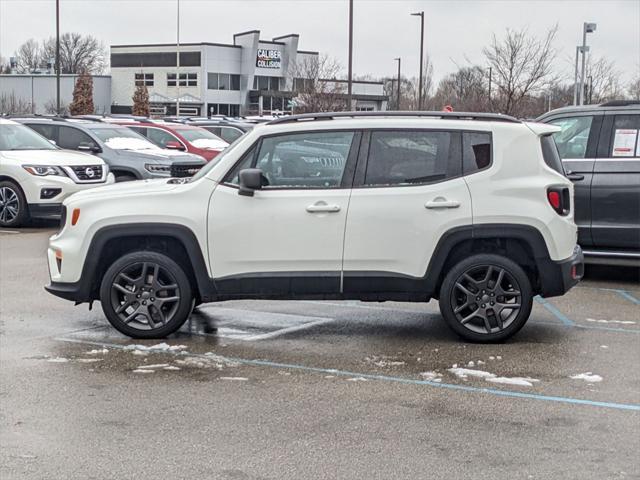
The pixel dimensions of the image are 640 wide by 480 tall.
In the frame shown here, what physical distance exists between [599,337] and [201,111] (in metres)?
85.3

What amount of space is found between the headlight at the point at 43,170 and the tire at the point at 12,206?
0.37 m

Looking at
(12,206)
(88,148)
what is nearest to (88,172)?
(12,206)

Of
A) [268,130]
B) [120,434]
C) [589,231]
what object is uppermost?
[268,130]

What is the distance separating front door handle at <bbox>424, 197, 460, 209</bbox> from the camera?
7.39 m

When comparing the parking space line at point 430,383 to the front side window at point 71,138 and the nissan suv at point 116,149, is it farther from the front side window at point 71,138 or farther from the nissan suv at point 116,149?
the front side window at point 71,138

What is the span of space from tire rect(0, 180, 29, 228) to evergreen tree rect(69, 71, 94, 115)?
6106cm

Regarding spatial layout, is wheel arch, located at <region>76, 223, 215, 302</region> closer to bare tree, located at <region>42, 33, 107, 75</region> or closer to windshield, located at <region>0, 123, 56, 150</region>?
windshield, located at <region>0, 123, 56, 150</region>

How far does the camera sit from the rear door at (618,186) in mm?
10086

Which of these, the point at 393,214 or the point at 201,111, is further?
the point at 201,111

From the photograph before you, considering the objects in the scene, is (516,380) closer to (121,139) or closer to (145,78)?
(121,139)

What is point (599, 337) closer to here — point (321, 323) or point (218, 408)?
point (321, 323)

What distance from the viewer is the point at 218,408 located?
5812 mm

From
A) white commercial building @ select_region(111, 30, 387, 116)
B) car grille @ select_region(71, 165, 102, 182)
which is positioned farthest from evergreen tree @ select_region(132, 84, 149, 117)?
car grille @ select_region(71, 165, 102, 182)

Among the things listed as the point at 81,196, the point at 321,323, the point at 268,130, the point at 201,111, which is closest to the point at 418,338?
the point at 321,323
